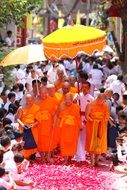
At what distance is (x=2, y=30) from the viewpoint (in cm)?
2770

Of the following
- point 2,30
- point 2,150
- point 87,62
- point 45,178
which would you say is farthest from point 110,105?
point 2,30

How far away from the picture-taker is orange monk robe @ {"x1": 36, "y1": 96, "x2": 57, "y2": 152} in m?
13.0

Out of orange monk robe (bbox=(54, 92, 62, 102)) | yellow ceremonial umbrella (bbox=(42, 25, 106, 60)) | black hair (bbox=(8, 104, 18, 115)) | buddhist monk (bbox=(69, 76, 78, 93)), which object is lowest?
black hair (bbox=(8, 104, 18, 115))

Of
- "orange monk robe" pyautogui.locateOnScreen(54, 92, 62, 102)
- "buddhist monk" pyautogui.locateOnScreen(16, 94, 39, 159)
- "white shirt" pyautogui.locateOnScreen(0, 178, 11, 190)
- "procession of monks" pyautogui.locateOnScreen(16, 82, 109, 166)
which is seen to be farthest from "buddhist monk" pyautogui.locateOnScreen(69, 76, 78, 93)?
"white shirt" pyautogui.locateOnScreen(0, 178, 11, 190)

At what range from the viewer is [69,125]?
42.1 feet

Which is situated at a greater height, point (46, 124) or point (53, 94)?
point (53, 94)

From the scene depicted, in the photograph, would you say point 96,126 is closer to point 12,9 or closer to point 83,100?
point 83,100

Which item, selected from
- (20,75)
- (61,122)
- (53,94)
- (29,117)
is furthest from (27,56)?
(20,75)

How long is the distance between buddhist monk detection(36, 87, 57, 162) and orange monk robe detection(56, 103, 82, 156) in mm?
251

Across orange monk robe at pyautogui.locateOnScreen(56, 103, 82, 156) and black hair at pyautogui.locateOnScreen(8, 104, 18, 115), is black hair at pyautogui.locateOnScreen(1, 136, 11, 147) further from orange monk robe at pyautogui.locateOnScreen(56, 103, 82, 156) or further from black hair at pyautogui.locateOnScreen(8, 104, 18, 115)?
black hair at pyautogui.locateOnScreen(8, 104, 18, 115)

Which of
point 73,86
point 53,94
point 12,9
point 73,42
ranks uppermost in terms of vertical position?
point 73,42

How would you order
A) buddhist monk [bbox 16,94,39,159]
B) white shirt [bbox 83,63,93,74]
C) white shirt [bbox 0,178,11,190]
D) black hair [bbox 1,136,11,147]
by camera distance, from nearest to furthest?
white shirt [bbox 0,178,11,190], black hair [bbox 1,136,11,147], buddhist monk [bbox 16,94,39,159], white shirt [bbox 83,63,93,74]

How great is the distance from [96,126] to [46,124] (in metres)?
1.04

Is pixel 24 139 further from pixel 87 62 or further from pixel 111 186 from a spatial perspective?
pixel 87 62
